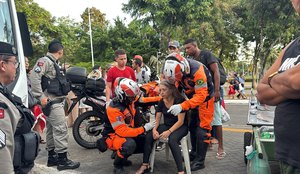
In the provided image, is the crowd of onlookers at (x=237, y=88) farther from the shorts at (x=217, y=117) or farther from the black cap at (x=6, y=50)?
the black cap at (x=6, y=50)

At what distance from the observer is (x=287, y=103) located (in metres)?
1.67

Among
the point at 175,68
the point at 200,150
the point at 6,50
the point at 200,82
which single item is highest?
the point at 6,50

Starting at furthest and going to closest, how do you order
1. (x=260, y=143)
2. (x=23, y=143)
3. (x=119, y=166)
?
(x=119, y=166), (x=260, y=143), (x=23, y=143)

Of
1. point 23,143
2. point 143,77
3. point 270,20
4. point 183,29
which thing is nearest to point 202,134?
point 23,143

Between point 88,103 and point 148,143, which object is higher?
point 88,103

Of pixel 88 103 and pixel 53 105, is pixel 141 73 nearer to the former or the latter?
pixel 88 103

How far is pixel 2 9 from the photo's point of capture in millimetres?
4168

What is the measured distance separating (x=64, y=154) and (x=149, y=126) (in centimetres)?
141

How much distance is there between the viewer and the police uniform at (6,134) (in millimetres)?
1739

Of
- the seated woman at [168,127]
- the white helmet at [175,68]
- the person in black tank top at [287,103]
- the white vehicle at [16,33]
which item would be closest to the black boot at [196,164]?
the seated woman at [168,127]

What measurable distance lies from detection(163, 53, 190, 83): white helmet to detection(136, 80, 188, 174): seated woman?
13cm

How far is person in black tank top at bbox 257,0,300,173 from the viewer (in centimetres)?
158

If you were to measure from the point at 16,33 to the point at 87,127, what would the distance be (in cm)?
215

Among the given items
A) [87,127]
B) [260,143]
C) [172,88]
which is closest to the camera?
[260,143]
